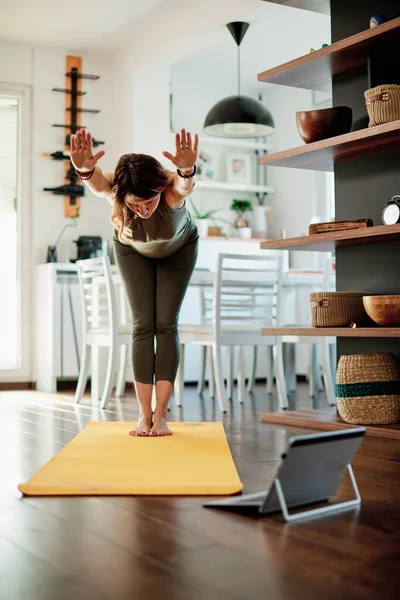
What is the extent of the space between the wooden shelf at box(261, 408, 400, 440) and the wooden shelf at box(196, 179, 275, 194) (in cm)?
375

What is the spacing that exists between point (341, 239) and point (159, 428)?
108 cm

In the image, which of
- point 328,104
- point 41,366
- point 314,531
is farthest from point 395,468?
point 328,104

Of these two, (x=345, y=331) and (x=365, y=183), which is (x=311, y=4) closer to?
(x=365, y=183)

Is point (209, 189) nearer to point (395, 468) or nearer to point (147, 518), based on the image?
point (395, 468)

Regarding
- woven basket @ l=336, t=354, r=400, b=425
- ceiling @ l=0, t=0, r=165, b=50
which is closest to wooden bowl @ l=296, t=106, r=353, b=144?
woven basket @ l=336, t=354, r=400, b=425

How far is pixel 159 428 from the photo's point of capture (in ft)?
9.68

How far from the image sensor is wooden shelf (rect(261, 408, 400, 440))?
120 inches

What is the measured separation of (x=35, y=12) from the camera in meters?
5.64

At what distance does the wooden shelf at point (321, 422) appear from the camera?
3.05 meters

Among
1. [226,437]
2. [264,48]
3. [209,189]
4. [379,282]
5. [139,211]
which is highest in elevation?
[264,48]

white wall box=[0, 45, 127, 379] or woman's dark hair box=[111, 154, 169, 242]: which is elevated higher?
white wall box=[0, 45, 127, 379]

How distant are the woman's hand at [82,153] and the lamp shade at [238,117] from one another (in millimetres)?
3168

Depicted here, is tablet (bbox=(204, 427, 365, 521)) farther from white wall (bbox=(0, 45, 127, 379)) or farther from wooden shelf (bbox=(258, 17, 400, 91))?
white wall (bbox=(0, 45, 127, 379))

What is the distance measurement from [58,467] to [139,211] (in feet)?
2.84
